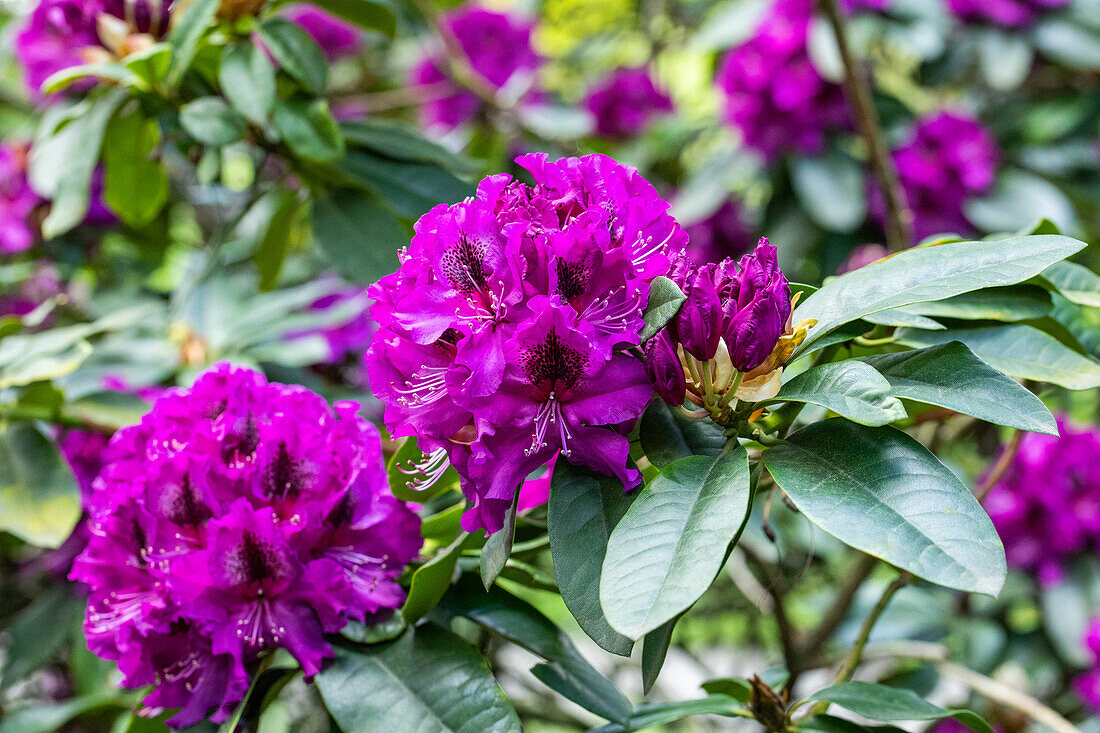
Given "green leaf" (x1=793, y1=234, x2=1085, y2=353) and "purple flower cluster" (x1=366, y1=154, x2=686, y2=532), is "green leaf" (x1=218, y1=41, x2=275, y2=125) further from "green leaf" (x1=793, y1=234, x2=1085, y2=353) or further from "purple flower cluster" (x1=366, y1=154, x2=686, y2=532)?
"green leaf" (x1=793, y1=234, x2=1085, y2=353)

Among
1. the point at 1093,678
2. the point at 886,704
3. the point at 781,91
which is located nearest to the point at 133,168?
the point at 886,704

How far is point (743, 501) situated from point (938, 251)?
0.26 meters

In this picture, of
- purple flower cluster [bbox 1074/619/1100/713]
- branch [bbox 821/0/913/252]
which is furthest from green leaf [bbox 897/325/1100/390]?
purple flower cluster [bbox 1074/619/1100/713]

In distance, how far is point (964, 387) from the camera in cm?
62

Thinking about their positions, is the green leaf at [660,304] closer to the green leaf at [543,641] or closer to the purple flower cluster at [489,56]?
the green leaf at [543,641]

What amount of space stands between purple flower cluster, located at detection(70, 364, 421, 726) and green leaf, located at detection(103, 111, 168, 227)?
575 millimetres

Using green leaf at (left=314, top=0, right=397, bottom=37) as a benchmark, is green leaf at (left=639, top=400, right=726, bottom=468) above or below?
below

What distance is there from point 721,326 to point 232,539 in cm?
43

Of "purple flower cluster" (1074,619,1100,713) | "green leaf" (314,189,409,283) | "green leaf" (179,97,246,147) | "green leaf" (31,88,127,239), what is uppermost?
"green leaf" (179,97,246,147)

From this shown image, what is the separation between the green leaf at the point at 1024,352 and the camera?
0.76 metres

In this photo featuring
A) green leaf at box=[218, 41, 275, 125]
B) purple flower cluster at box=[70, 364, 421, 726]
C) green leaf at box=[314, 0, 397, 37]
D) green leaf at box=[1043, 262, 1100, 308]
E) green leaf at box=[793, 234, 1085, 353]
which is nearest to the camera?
green leaf at box=[793, 234, 1085, 353]

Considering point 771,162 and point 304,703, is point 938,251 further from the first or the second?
point 304,703

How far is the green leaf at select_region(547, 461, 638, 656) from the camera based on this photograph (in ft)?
1.94

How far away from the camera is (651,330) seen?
615 millimetres
